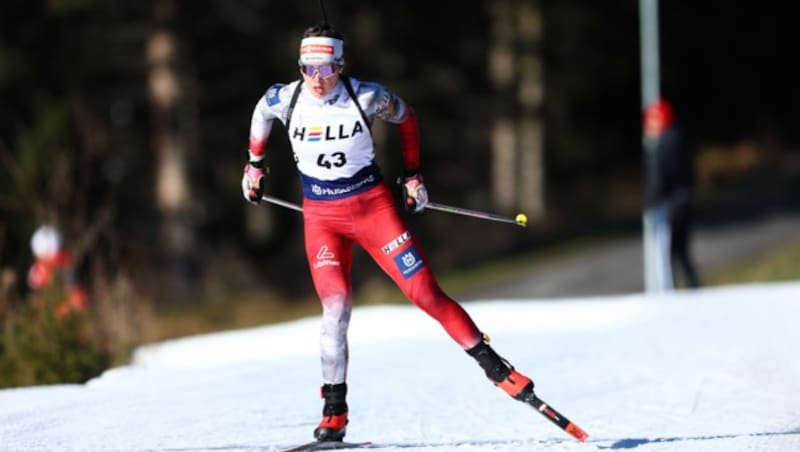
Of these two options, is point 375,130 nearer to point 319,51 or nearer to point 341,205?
point 341,205

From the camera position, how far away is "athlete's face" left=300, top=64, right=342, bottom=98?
6.85 m

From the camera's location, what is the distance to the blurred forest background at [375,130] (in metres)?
21.5

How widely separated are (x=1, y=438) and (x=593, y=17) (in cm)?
3212

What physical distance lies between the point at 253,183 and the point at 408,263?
103cm

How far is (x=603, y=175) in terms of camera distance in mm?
44469

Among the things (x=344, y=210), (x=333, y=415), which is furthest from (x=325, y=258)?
(x=333, y=415)

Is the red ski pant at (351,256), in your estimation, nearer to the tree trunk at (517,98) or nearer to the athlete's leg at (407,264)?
the athlete's leg at (407,264)

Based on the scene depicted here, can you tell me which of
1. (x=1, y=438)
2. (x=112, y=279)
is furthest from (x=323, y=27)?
(x=112, y=279)

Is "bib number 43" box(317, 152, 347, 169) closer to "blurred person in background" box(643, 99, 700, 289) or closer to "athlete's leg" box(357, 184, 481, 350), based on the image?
"athlete's leg" box(357, 184, 481, 350)

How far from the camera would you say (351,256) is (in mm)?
7059

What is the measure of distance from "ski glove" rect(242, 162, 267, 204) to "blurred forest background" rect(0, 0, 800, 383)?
11.2ft

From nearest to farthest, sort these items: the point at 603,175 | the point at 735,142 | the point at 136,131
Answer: the point at 136,131, the point at 603,175, the point at 735,142

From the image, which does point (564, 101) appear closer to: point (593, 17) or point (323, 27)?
point (593, 17)

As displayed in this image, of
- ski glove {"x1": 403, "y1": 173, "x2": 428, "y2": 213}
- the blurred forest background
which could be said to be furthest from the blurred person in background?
ski glove {"x1": 403, "y1": 173, "x2": 428, "y2": 213}
